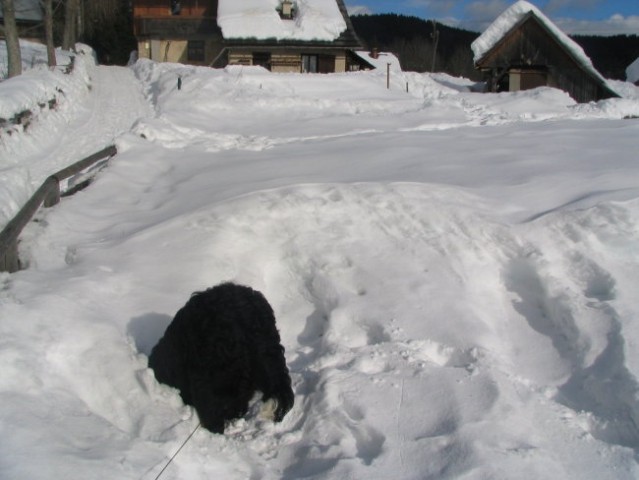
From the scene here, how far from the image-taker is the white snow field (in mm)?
3314

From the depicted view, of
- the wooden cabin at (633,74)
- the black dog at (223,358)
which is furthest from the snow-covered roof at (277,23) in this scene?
the black dog at (223,358)

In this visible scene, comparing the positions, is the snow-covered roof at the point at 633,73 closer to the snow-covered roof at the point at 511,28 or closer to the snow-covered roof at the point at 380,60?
the snow-covered roof at the point at 511,28

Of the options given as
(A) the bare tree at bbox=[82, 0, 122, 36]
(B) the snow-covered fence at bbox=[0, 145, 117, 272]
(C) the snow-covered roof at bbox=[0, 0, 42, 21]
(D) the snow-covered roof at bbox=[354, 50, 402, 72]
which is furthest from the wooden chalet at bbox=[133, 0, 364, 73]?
(B) the snow-covered fence at bbox=[0, 145, 117, 272]

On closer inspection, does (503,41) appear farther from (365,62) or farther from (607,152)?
(607,152)

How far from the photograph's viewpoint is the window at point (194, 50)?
43.0 meters

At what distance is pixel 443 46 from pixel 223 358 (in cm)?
10077

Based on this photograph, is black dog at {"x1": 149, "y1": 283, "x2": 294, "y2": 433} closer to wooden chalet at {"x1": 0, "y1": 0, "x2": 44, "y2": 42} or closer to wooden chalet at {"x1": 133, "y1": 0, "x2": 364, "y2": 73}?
wooden chalet at {"x1": 133, "y1": 0, "x2": 364, "y2": 73}

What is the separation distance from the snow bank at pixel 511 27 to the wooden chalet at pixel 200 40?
25.7ft

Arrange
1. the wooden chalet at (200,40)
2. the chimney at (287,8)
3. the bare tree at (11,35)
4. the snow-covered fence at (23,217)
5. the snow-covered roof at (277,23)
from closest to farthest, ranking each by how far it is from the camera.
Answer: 1. the snow-covered fence at (23,217)
2. the bare tree at (11,35)
3. the snow-covered roof at (277,23)
4. the wooden chalet at (200,40)
5. the chimney at (287,8)

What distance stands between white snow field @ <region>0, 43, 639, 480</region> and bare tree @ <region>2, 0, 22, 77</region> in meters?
16.7

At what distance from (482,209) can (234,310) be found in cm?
301

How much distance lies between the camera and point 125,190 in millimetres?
7938

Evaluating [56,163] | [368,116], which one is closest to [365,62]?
[368,116]

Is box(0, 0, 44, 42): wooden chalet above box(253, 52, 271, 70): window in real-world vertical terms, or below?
above
